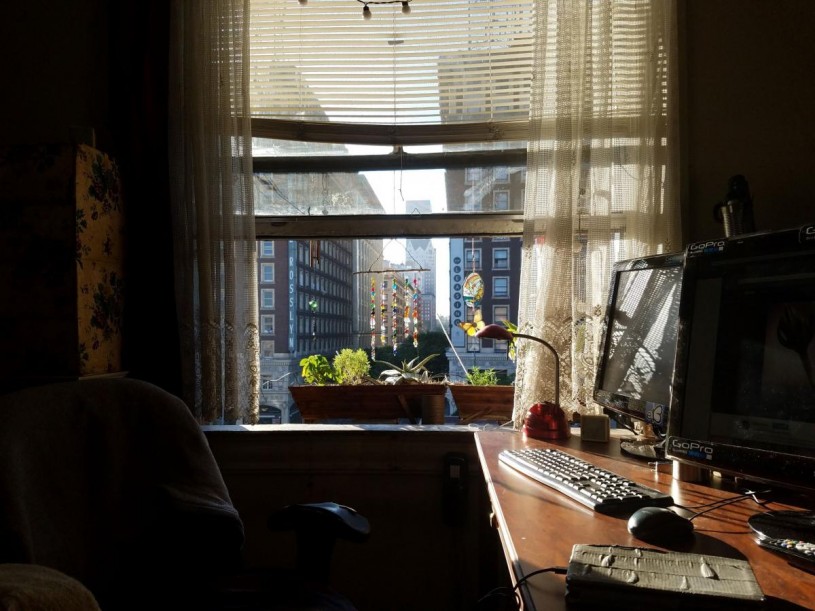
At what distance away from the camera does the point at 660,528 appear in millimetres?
934

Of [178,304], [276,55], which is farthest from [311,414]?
[276,55]

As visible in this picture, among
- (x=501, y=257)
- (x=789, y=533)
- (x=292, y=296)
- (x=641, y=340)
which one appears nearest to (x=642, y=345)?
(x=641, y=340)

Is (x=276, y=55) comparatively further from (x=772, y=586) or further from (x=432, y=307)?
(x=772, y=586)

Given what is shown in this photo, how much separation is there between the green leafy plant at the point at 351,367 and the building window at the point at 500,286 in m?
0.59

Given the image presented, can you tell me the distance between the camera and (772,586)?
778 millimetres

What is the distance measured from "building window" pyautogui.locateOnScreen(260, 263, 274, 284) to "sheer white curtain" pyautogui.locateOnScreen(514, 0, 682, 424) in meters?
1.01

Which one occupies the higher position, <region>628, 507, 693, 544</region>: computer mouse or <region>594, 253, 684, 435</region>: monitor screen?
<region>594, 253, 684, 435</region>: monitor screen

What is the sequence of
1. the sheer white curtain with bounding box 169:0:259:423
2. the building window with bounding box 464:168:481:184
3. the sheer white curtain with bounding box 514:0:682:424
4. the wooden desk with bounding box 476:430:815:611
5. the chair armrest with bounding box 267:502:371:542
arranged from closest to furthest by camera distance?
the wooden desk with bounding box 476:430:815:611 → the chair armrest with bounding box 267:502:371:542 → the sheer white curtain with bounding box 514:0:682:424 → the sheer white curtain with bounding box 169:0:259:423 → the building window with bounding box 464:168:481:184

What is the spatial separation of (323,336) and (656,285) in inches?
56.4

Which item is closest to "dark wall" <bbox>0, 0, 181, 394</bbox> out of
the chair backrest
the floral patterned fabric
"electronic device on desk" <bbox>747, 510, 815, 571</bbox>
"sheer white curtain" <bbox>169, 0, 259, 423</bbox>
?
"sheer white curtain" <bbox>169, 0, 259, 423</bbox>

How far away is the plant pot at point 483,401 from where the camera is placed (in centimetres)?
222

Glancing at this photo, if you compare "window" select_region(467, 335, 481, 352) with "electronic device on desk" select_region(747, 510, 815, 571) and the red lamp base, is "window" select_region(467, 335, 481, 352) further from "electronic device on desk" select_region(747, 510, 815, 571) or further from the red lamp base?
"electronic device on desk" select_region(747, 510, 815, 571)

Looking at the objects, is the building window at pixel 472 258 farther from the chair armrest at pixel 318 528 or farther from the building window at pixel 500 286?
the chair armrest at pixel 318 528

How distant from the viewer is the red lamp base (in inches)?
68.9
